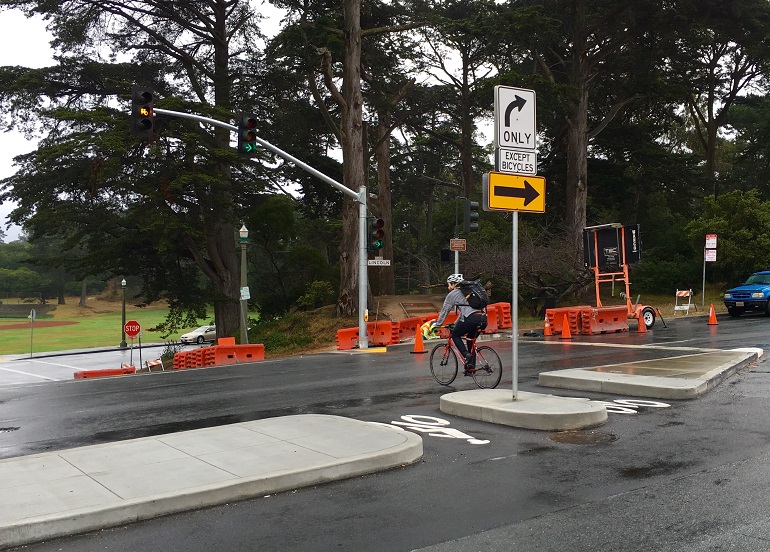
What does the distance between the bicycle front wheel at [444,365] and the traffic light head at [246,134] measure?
9684 millimetres

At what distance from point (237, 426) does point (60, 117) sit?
27.8 metres

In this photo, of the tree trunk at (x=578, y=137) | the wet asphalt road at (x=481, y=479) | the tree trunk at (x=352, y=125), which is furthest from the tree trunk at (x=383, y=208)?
the wet asphalt road at (x=481, y=479)

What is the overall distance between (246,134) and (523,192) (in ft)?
40.2

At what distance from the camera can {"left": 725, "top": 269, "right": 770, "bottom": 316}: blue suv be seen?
2838 centimetres

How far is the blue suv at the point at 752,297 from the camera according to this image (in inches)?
1117

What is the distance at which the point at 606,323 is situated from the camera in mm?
25109

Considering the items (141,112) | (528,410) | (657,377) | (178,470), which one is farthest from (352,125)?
(178,470)

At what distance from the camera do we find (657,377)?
12.1 metres

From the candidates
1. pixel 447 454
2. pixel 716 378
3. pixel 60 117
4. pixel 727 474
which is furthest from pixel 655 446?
pixel 60 117

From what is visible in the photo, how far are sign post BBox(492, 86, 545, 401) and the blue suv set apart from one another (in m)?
22.3

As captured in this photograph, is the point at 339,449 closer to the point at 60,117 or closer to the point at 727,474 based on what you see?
the point at 727,474

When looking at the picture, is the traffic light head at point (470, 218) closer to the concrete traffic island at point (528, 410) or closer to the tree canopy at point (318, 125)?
the tree canopy at point (318, 125)

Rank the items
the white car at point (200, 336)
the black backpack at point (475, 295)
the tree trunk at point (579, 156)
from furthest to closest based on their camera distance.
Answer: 1. the white car at point (200, 336)
2. the tree trunk at point (579, 156)
3. the black backpack at point (475, 295)

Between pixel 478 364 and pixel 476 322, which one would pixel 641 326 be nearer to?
pixel 478 364
